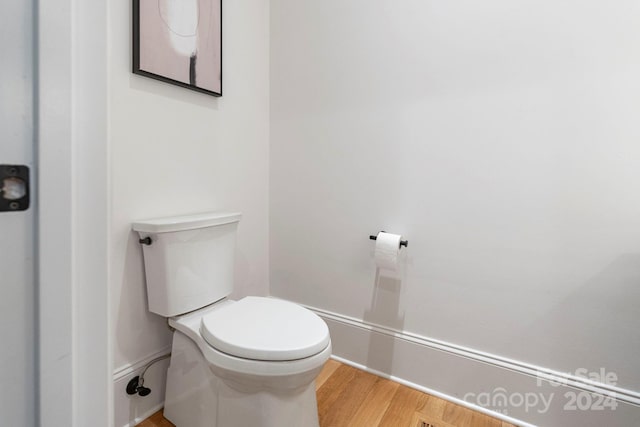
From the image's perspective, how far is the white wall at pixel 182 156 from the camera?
1.13 m

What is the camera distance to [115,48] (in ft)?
3.60

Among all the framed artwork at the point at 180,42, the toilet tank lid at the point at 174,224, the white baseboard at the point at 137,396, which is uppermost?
the framed artwork at the point at 180,42

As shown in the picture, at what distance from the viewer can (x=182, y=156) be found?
133 centimetres

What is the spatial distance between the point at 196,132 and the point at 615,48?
164cm

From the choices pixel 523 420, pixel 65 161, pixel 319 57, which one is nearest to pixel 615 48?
pixel 319 57

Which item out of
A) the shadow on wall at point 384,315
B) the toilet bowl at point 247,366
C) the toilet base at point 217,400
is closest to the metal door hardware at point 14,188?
the toilet bowl at point 247,366

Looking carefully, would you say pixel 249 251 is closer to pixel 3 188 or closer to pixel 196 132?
pixel 196 132

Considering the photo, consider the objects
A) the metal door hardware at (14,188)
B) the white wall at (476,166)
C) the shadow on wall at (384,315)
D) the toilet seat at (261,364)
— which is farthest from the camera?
the shadow on wall at (384,315)

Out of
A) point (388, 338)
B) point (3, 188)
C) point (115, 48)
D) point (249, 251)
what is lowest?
point (388, 338)

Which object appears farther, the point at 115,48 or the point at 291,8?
the point at 291,8

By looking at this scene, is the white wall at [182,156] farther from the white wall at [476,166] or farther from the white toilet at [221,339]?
the white wall at [476,166]

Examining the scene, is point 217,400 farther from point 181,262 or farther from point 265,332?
point 181,262

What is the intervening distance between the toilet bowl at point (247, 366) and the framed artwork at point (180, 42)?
978 millimetres

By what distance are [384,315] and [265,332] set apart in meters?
0.73
